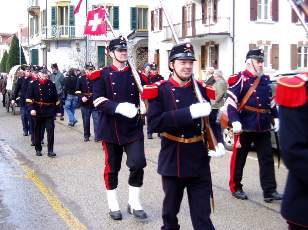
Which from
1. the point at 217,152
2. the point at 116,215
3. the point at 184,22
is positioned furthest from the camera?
the point at 184,22

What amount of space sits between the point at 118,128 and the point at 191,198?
6.11ft

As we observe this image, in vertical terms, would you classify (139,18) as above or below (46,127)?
above

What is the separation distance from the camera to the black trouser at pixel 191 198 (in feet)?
16.0

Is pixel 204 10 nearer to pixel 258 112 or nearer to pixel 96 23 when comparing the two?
pixel 96 23

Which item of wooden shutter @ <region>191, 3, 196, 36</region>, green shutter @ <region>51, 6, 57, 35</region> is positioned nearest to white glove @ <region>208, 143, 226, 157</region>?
wooden shutter @ <region>191, 3, 196, 36</region>

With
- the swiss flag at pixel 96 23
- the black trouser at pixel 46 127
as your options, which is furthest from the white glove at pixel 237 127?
the black trouser at pixel 46 127

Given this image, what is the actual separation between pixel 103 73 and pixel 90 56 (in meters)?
40.8

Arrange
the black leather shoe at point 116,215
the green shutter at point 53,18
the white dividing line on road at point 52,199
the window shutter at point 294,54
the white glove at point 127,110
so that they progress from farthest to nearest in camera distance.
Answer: the green shutter at point 53,18 < the window shutter at point 294,54 < the black leather shoe at point 116,215 < the white dividing line on road at point 52,199 < the white glove at point 127,110

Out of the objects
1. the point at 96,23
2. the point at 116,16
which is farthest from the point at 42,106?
the point at 116,16

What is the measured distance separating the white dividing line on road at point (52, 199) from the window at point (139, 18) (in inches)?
1616

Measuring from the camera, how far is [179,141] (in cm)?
507

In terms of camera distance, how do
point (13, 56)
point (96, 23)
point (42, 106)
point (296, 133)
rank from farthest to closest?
point (13, 56)
point (42, 106)
point (96, 23)
point (296, 133)

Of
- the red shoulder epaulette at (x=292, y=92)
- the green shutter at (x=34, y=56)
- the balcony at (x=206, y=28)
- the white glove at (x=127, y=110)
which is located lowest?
the white glove at (x=127, y=110)

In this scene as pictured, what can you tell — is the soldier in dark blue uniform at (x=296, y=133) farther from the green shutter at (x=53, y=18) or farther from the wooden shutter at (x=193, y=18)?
the green shutter at (x=53, y=18)
